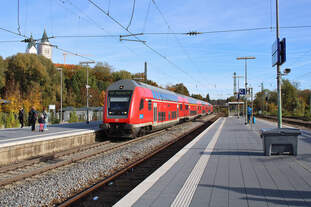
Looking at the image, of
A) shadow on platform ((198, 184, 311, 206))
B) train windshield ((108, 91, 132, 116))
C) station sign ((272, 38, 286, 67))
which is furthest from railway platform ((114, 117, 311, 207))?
train windshield ((108, 91, 132, 116))

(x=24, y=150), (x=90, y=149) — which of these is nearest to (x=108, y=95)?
(x=90, y=149)

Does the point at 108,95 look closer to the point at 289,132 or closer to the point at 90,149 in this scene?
the point at 90,149

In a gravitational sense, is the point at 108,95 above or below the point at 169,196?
above

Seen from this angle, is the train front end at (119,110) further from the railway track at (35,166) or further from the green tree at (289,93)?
the green tree at (289,93)

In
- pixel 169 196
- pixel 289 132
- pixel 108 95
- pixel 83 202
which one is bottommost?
pixel 83 202

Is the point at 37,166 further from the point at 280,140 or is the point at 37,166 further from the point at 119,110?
the point at 280,140

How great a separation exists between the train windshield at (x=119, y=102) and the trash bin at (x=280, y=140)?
844 centimetres

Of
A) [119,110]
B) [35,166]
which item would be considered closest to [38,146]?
[35,166]

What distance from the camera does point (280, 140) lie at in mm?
8555

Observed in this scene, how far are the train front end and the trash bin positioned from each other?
8071 mm

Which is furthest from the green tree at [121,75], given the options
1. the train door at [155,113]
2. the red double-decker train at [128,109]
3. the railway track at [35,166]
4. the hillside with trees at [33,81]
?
the railway track at [35,166]

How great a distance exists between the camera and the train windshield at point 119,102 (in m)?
15.5

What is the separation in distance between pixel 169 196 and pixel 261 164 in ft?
12.2

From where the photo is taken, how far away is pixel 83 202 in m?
6.11
